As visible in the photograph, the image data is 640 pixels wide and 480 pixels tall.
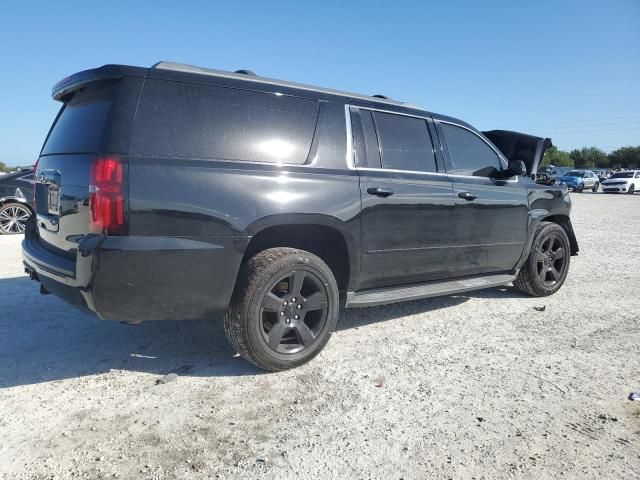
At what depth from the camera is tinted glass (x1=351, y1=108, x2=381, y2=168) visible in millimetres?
3531

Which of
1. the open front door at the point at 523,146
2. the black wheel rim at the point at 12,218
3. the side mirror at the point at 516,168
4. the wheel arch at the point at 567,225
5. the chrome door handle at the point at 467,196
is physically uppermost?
the open front door at the point at 523,146

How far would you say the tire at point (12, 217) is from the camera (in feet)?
31.4

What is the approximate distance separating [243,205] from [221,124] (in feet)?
1.76

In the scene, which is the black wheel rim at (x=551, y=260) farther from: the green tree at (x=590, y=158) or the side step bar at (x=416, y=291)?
the green tree at (x=590, y=158)

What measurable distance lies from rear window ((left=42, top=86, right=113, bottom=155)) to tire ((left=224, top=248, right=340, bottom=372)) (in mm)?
1203

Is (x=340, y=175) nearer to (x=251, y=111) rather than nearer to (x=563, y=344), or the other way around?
(x=251, y=111)

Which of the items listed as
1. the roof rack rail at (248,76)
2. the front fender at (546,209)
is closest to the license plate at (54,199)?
the roof rack rail at (248,76)

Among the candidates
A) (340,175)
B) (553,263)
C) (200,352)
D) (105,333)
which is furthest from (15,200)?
(553,263)

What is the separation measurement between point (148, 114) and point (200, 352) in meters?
1.74

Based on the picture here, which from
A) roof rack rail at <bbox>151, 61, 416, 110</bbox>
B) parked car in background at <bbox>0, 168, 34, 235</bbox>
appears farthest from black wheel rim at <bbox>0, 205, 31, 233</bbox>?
roof rack rail at <bbox>151, 61, 416, 110</bbox>

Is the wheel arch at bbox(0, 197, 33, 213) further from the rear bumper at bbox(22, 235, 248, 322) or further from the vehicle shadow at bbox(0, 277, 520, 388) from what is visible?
the rear bumper at bbox(22, 235, 248, 322)

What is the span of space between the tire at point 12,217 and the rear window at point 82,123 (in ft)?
25.0

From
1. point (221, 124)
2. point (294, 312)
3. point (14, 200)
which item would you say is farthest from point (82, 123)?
point (14, 200)

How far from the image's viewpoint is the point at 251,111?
304 cm
